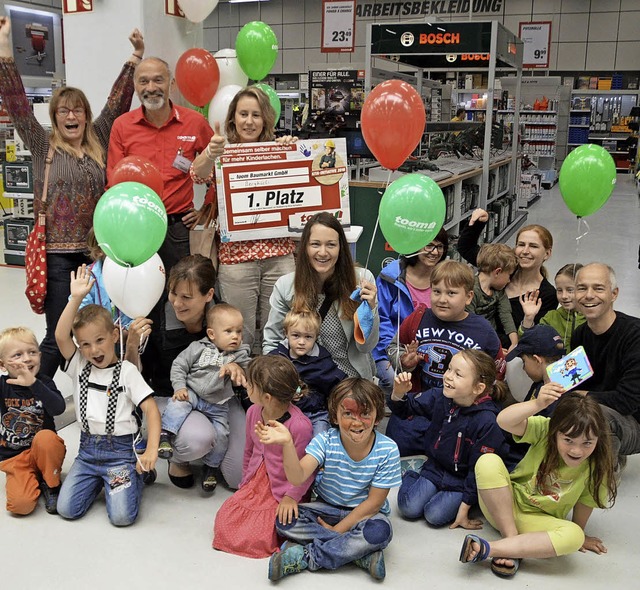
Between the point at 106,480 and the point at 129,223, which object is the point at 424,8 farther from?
the point at 106,480

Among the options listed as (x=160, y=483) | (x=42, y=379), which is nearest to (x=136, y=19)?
(x=42, y=379)

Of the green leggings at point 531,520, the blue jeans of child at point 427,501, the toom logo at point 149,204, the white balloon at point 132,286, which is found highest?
the toom logo at point 149,204

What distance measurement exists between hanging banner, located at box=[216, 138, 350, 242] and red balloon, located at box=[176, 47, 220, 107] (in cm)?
90

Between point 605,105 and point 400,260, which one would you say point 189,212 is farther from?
point 605,105

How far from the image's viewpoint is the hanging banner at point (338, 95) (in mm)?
8992

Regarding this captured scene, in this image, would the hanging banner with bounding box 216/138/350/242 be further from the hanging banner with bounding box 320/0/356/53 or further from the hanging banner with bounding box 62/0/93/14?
the hanging banner with bounding box 320/0/356/53

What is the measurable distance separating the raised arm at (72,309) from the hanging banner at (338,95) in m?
6.57

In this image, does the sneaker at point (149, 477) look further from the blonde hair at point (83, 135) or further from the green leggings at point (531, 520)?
the blonde hair at point (83, 135)

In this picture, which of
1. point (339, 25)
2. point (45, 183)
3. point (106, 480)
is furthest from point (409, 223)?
point (339, 25)

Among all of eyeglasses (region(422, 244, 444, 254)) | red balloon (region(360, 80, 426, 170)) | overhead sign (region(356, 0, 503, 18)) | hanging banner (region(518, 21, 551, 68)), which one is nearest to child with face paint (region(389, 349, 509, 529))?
eyeglasses (region(422, 244, 444, 254))

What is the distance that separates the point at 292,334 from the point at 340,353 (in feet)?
0.85

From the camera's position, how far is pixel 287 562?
7.55 ft

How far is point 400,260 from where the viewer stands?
3.56 m

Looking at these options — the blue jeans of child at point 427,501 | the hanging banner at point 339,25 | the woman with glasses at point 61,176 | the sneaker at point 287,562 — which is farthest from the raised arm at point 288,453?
the hanging banner at point 339,25
